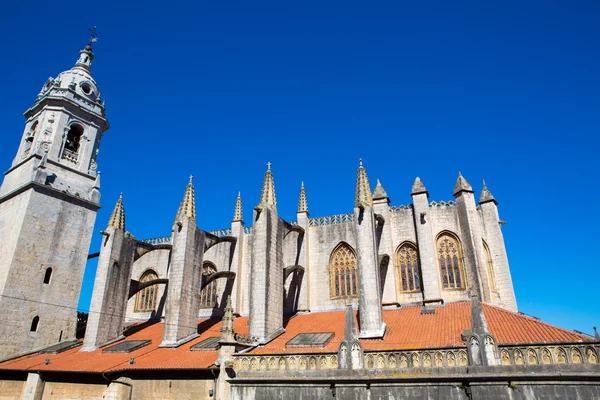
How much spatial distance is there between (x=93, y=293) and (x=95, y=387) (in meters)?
7.16

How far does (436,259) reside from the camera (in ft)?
70.2

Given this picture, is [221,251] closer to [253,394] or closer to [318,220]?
[318,220]

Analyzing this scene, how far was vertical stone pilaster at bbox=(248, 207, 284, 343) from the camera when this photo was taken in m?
18.8

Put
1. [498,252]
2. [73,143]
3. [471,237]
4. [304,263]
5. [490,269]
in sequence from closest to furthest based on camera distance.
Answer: [471,237] → [490,269] → [498,252] → [304,263] → [73,143]

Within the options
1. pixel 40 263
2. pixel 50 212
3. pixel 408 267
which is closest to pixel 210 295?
pixel 40 263

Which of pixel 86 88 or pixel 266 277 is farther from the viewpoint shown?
pixel 86 88

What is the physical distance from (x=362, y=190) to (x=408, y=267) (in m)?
5.13

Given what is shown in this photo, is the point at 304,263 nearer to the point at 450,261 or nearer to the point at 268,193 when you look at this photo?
the point at 268,193

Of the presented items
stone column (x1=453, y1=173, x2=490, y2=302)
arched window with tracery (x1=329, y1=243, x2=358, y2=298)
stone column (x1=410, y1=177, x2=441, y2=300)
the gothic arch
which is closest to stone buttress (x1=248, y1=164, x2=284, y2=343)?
arched window with tracery (x1=329, y1=243, x2=358, y2=298)

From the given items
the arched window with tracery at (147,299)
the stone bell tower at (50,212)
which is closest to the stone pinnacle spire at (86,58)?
the stone bell tower at (50,212)

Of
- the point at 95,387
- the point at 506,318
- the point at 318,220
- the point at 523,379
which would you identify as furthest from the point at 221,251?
the point at 523,379

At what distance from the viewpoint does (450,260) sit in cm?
2152

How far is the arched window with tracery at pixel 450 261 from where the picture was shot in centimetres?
2089

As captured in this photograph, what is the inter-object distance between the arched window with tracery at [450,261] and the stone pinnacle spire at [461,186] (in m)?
2.37
